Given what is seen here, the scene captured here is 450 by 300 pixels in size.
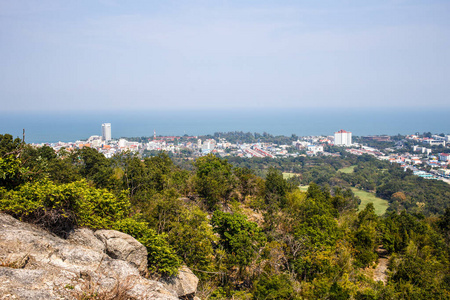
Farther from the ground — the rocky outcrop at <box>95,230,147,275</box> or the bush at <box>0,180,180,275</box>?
the bush at <box>0,180,180,275</box>

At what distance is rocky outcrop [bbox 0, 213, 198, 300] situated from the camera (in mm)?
3917

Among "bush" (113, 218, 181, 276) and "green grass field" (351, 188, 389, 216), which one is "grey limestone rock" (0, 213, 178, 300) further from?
"green grass field" (351, 188, 389, 216)

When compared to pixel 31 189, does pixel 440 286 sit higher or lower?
lower

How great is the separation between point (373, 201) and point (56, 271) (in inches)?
1750

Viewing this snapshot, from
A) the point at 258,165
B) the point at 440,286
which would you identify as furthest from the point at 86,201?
the point at 258,165

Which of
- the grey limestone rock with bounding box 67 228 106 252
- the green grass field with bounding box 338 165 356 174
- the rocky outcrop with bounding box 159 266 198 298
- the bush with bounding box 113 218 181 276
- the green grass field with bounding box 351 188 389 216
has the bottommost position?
the green grass field with bounding box 351 188 389 216

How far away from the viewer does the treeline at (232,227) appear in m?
6.95

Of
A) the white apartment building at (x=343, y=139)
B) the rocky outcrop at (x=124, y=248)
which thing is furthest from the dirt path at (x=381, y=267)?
the white apartment building at (x=343, y=139)

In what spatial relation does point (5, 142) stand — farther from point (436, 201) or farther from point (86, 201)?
point (436, 201)

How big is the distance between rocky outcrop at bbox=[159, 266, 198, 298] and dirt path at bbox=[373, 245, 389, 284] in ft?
29.6

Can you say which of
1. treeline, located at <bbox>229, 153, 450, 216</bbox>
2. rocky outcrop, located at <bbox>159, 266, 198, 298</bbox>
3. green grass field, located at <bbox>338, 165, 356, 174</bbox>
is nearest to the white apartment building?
treeline, located at <bbox>229, 153, 450, 216</bbox>

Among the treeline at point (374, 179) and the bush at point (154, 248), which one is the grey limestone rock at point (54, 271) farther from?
the treeline at point (374, 179)

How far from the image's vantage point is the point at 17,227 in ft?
17.7

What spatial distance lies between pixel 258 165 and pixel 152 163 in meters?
49.6
